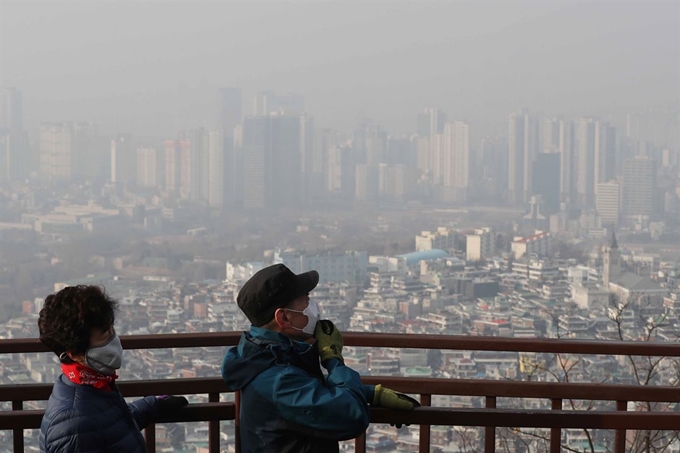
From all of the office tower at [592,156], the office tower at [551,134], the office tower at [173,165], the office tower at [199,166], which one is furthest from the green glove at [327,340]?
the office tower at [551,134]

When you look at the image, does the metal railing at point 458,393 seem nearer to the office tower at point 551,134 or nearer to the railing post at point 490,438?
the railing post at point 490,438

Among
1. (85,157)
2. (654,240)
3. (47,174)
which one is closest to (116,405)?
(654,240)

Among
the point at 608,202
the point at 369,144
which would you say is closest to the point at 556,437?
the point at 608,202

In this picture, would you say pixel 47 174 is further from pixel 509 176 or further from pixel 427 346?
pixel 427 346

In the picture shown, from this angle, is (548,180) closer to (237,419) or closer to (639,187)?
(639,187)

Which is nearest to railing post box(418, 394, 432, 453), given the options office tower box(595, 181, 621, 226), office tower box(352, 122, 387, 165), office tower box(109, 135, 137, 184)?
office tower box(595, 181, 621, 226)

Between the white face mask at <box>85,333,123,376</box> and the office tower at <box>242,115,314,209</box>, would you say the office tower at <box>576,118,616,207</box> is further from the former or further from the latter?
the white face mask at <box>85,333,123,376</box>
